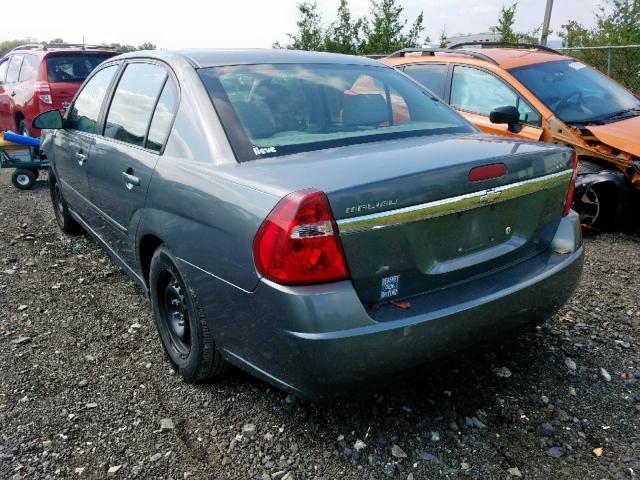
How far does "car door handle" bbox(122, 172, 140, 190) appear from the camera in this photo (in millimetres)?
3086

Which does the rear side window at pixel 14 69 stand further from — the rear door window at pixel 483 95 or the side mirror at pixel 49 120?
the rear door window at pixel 483 95

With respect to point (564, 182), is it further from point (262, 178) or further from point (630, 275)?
point (630, 275)

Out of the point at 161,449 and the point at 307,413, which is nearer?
the point at 161,449

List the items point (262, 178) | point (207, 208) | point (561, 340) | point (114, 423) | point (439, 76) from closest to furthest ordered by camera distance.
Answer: point (262, 178)
point (207, 208)
point (114, 423)
point (561, 340)
point (439, 76)

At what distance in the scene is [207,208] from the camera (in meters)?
2.44

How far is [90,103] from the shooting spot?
168 inches

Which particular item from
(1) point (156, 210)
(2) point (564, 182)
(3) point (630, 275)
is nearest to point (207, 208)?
(1) point (156, 210)

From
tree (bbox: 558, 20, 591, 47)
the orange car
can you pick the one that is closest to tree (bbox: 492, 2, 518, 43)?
tree (bbox: 558, 20, 591, 47)

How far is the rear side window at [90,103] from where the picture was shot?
4027 millimetres

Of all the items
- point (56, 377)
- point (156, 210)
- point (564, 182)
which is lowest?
point (56, 377)

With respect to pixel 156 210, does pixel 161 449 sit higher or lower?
lower

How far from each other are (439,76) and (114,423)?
5008 mm

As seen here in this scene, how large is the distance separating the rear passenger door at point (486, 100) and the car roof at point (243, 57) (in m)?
2.41

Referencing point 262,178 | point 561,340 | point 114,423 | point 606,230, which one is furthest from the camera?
point 606,230
